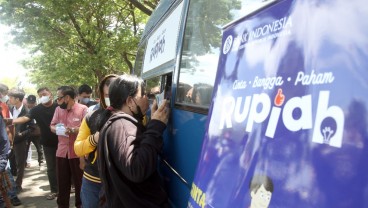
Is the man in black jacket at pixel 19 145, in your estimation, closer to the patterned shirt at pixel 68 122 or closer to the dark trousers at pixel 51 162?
the dark trousers at pixel 51 162

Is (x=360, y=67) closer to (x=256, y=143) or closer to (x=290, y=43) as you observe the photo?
(x=290, y=43)

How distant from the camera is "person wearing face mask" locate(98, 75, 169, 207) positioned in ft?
6.14

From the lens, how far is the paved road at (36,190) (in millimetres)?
5586

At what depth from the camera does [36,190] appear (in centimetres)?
637

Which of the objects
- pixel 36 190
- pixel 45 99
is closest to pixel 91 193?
pixel 45 99

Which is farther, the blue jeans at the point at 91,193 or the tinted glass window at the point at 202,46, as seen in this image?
the blue jeans at the point at 91,193

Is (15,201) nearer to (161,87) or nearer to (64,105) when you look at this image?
(64,105)

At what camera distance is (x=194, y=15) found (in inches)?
84.3

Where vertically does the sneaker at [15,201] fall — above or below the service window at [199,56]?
below

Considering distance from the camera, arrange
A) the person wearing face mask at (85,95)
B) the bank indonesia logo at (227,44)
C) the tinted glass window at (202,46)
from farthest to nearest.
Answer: the person wearing face mask at (85,95) < the tinted glass window at (202,46) < the bank indonesia logo at (227,44)

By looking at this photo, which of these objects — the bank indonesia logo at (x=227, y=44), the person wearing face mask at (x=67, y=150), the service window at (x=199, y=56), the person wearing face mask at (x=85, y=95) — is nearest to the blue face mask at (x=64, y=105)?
the person wearing face mask at (x=67, y=150)

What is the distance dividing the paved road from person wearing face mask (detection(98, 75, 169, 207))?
394 centimetres

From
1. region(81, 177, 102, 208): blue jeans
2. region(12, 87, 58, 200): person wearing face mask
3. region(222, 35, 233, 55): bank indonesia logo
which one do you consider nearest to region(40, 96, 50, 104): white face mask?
region(12, 87, 58, 200): person wearing face mask

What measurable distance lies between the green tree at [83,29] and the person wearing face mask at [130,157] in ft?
22.5
